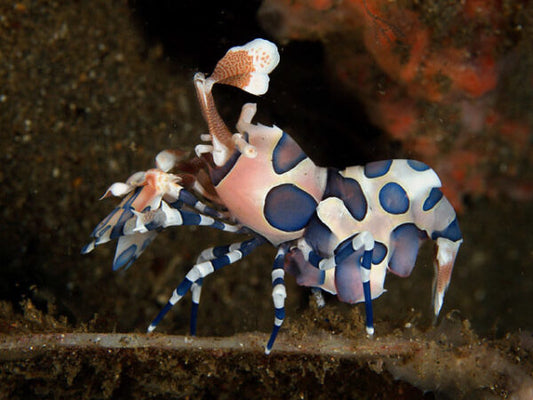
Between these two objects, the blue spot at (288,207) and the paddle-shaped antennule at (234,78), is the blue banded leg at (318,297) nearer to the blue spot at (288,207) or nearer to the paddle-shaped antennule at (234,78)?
the blue spot at (288,207)

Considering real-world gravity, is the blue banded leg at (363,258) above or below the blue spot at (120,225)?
below

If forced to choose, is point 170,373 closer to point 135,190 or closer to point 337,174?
point 135,190

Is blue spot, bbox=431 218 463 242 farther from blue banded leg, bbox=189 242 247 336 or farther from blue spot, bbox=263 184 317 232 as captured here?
blue banded leg, bbox=189 242 247 336

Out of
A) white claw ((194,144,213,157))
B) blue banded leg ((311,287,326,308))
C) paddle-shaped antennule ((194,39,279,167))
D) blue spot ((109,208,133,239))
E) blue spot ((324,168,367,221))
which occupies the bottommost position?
blue banded leg ((311,287,326,308))

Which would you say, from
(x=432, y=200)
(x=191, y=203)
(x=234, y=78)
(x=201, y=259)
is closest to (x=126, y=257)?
(x=201, y=259)

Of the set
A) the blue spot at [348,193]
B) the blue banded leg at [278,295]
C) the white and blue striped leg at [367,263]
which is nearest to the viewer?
the blue banded leg at [278,295]

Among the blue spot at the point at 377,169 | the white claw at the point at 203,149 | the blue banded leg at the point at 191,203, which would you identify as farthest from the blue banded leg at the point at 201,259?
the blue spot at the point at 377,169

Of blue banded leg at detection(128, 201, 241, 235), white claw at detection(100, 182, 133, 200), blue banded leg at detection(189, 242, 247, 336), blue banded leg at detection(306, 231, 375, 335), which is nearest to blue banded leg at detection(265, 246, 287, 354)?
blue banded leg at detection(306, 231, 375, 335)
